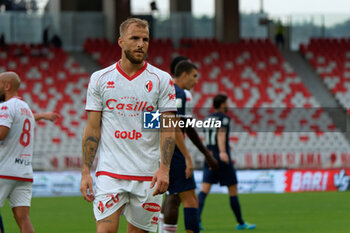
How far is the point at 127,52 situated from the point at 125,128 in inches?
25.0

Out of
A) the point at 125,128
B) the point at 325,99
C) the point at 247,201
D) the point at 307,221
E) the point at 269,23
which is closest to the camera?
the point at 125,128

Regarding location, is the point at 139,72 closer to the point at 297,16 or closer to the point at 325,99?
the point at 325,99

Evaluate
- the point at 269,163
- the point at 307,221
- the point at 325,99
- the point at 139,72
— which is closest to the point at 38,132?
the point at 269,163

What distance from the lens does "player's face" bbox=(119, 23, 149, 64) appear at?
5691 millimetres

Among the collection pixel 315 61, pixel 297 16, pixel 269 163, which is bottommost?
pixel 269 163

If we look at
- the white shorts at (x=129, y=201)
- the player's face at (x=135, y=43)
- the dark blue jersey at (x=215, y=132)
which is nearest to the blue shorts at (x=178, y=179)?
the white shorts at (x=129, y=201)

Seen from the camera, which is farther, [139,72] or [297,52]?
[297,52]

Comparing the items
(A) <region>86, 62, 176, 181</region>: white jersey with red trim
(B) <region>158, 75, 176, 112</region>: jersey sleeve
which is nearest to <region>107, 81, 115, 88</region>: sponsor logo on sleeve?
(A) <region>86, 62, 176, 181</region>: white jersey with red trim

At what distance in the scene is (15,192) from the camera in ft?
25.1

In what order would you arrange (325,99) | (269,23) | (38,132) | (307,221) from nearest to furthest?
1. (307,221)
2. (38,132)
3. (325,99)
4. (269,23)

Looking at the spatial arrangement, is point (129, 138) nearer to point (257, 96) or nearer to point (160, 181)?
point (160, 181)

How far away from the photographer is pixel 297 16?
3238 cm

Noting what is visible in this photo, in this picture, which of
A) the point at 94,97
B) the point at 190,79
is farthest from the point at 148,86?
the point at 190,79

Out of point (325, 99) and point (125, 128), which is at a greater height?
point (125, 128)
